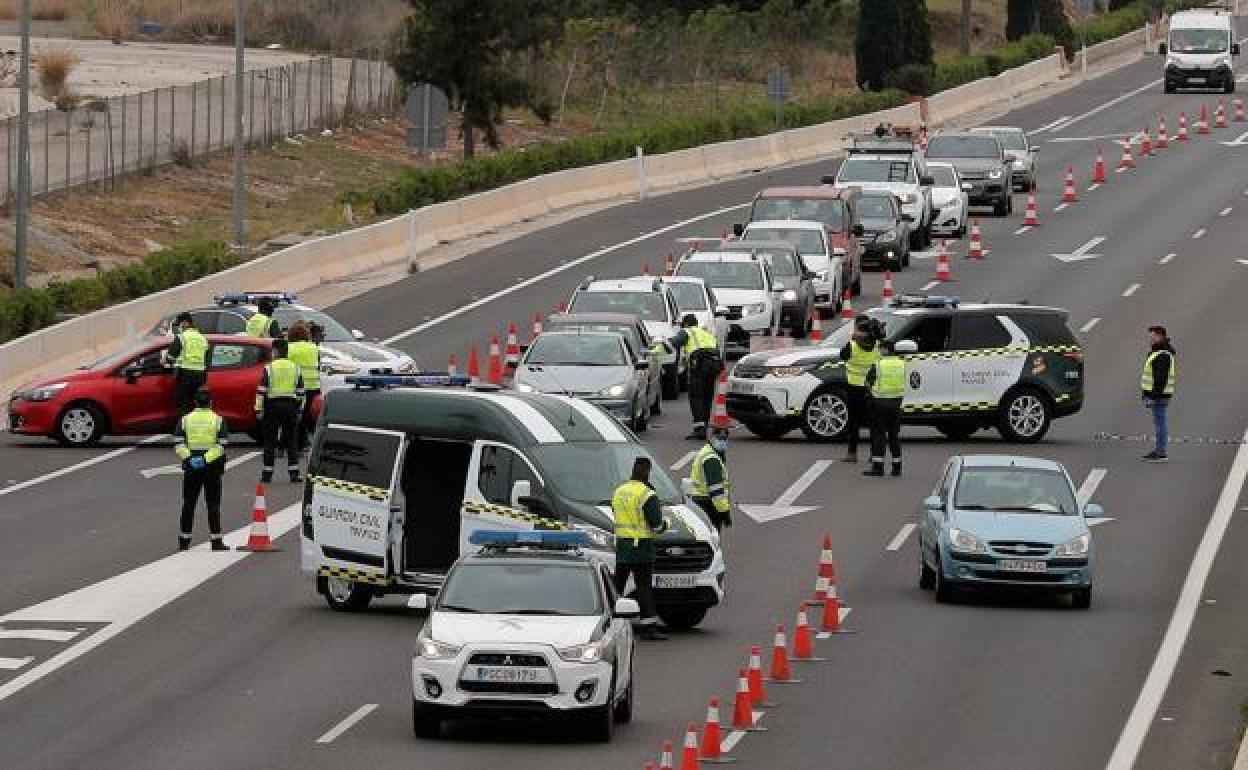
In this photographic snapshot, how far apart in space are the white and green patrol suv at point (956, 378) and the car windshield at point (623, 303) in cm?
445

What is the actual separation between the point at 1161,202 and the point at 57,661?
155ft

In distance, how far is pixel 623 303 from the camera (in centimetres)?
4188

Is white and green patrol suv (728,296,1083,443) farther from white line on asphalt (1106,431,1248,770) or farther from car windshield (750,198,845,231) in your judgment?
car windshield (750,198,845,231)

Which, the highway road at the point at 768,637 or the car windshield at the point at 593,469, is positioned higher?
the car windshield at the point at 593,469

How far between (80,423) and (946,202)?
89.4 ft

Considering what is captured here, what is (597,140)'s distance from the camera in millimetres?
70188

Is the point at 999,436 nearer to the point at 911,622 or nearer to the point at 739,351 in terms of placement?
the point at 739,351

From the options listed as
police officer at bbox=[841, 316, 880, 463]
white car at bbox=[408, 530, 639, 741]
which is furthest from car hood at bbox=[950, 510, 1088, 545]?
police officer at bbox=[841, 316, 880, 463]

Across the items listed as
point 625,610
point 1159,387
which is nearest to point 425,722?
point 625,610

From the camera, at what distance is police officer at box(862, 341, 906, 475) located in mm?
34438

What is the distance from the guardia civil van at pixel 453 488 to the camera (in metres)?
24.2

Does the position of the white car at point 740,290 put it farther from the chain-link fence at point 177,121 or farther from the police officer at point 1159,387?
the chain-link fence at point 177,121

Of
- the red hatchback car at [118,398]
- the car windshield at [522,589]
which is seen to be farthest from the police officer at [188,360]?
the car windshield at [522,589]

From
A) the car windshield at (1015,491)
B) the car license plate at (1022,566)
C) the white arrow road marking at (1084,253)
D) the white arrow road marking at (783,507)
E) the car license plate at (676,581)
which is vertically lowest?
the white arrow road marking at (1084,253)
